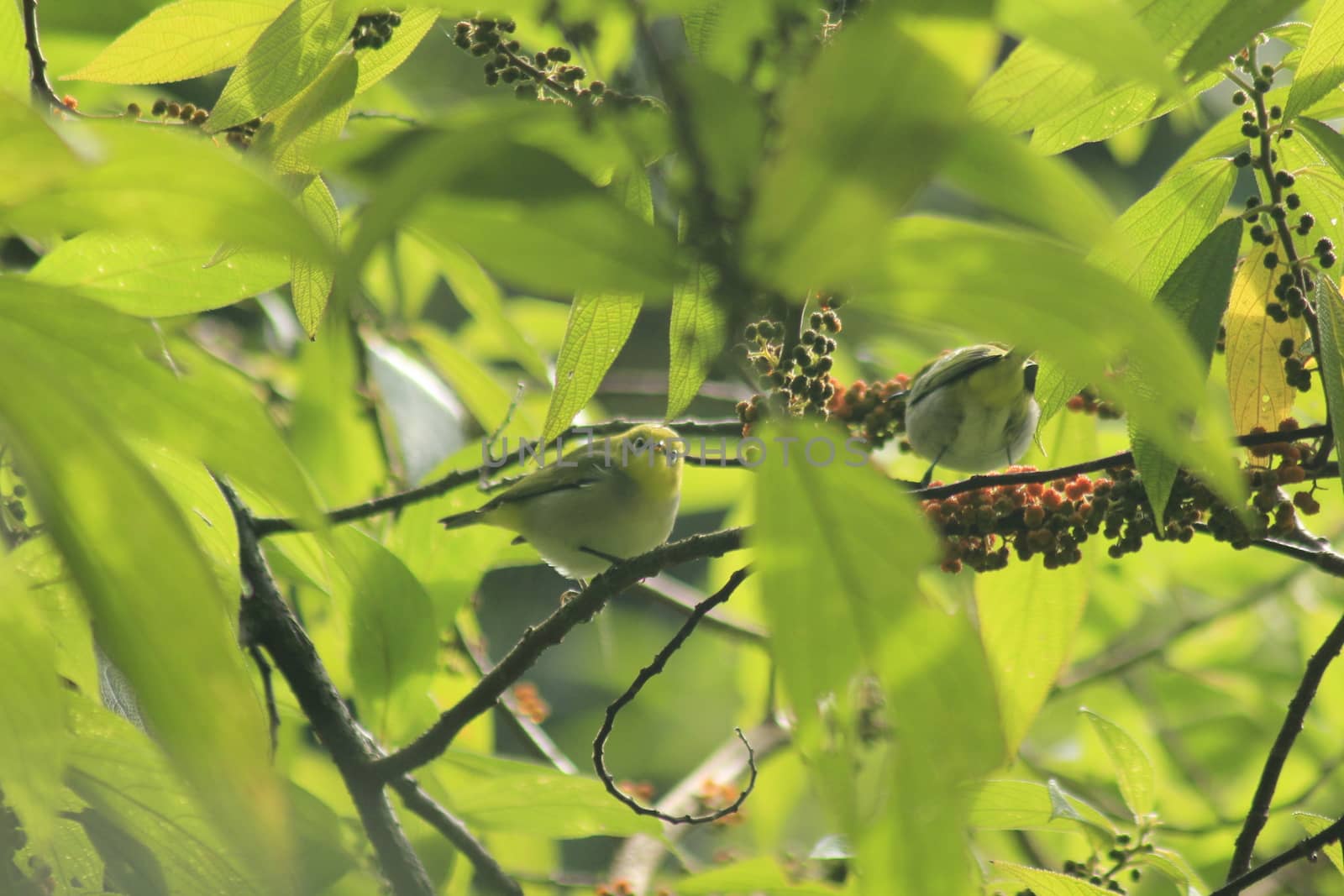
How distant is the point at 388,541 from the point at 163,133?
5.09 feet

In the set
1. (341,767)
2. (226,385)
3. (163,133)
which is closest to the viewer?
(163,133)

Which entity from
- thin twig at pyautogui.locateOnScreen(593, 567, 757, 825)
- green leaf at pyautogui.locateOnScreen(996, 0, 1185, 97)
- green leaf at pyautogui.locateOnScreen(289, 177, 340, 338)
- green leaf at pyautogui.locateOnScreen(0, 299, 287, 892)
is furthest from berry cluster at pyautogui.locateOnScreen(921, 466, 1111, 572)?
green leaf at pyautogui.locateOnScreen(0, 299, 287, 892)

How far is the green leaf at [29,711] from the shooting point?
32.1 inches

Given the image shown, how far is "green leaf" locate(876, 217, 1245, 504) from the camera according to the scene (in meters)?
0.60

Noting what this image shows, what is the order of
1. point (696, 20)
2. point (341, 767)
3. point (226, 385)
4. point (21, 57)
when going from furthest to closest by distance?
point (341, 767) < point (21, 57) < point (696, 20) < point (226, 385)

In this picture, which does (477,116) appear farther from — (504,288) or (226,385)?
(504,288)

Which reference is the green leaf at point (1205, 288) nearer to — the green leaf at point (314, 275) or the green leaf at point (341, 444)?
the green leaf at point (314, 275)

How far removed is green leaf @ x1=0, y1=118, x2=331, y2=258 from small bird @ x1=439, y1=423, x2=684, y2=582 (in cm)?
192

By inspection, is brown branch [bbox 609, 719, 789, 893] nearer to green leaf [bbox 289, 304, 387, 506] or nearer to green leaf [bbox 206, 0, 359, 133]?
green leaf [bbox 289, 304, 387, 506]

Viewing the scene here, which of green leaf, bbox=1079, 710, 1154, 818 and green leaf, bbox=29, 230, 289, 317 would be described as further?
green leaf, bbox=1079, 710, 1154, 818

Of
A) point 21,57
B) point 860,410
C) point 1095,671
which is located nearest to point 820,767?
point 21,57

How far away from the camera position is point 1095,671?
9.80 ft

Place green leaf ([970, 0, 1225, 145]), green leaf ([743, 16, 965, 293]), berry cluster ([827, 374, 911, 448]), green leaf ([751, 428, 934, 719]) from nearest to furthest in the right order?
green leaf ([743, 16, 965, 293]) → green leaf ([751, 428, 934, 719]) → green leaf ([970, 0, 1225, 145]) → berry cluster ([827, 374, 911, 448])

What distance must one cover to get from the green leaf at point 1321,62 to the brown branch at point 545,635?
747mm
